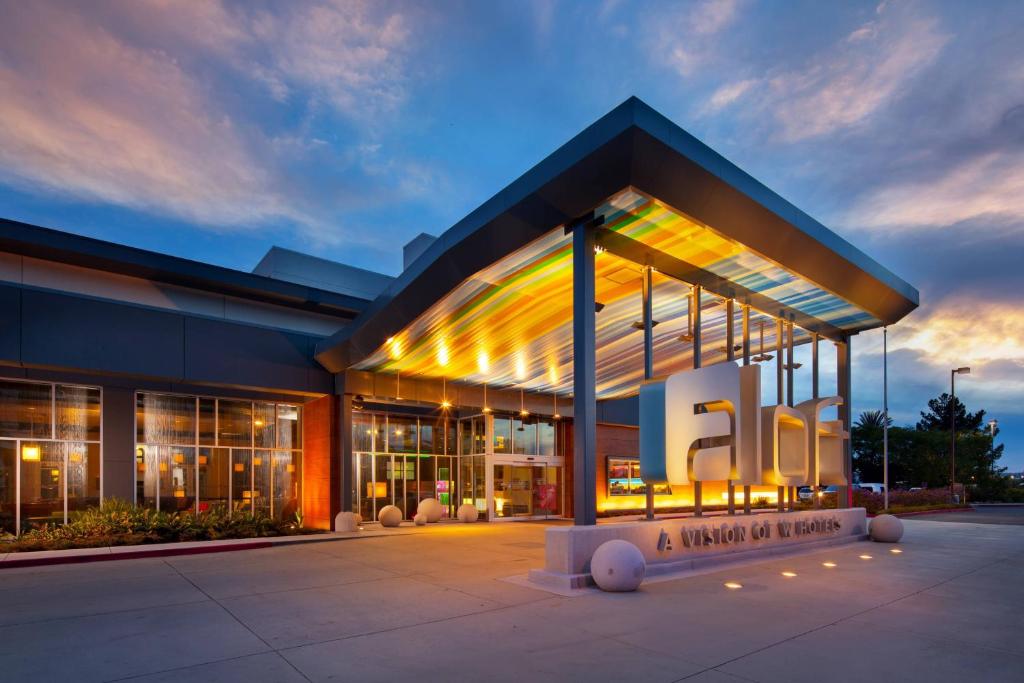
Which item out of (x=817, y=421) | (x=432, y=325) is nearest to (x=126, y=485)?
(x=432, y=325)

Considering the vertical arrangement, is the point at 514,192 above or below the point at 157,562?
above

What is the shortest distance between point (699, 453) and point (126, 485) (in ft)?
56.2

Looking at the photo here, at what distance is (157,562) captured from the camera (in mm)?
14438

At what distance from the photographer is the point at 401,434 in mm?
26062

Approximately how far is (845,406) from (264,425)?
19.4 meters

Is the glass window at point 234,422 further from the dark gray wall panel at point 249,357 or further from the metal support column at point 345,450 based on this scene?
the metal support column at point 345,450

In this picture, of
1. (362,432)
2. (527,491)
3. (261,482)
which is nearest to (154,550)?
(261,482)

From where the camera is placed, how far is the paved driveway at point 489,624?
647cm

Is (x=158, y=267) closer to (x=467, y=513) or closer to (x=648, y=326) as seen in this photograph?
(x=467, y=513)

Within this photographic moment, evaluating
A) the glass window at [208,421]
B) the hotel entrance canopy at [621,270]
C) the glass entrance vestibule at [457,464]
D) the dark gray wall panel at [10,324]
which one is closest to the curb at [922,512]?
the hotel entrance canopy at [621,270]

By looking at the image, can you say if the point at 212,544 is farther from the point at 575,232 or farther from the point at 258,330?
the point at 575,232

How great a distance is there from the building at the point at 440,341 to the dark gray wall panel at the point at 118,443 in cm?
6

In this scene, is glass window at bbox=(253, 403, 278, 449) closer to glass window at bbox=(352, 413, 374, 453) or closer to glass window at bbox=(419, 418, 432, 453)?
glass window at bbox=(352, 413, 374, 453)

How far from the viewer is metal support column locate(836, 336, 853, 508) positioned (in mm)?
19281
